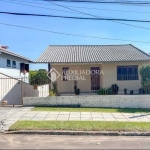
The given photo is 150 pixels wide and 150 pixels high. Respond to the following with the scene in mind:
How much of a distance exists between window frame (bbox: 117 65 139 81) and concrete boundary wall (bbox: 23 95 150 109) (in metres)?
5.27

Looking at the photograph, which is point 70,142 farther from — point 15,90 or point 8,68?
point 8,68

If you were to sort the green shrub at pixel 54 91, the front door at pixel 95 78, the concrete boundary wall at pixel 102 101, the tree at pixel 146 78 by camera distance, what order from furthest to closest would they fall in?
the front door at pixel 95 78 < the green shrub at pixel 54 91 < the tree at pixel 146 78 < the concrete boundary wall at pixel 102 101

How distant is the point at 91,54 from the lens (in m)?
17.6

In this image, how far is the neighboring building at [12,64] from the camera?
15.7 m

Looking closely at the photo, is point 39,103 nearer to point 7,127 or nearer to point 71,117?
point 71,117

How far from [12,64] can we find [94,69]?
8.08m

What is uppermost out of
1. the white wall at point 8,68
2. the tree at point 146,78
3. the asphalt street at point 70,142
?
the white wall at point 8,68

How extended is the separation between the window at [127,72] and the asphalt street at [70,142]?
35.3 ft

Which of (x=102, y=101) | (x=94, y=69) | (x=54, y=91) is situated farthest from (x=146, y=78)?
(x=54, y=91)

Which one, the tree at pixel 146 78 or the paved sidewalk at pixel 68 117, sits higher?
the tree at pixel 146 78

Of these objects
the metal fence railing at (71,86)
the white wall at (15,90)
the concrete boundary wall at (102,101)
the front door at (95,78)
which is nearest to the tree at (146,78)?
the metal fence railing at (71,86)

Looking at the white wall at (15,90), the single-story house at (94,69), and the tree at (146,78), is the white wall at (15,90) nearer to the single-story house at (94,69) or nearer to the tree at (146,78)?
the single-story house at (94,69)

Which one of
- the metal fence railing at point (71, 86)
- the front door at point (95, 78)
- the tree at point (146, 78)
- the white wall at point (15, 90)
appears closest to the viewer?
the tree at point (146, 78)

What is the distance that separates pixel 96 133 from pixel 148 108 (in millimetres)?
6098
